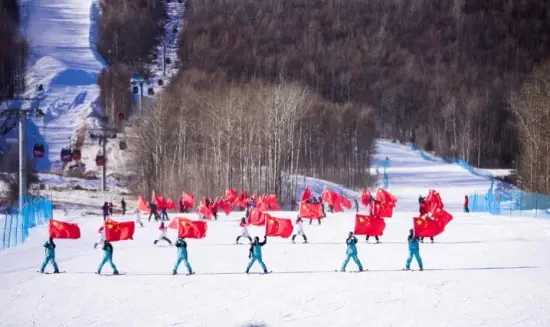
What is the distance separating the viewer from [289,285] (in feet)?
64.2

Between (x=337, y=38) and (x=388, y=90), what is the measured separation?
31.5 meters

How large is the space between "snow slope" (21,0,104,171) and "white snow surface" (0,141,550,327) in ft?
149

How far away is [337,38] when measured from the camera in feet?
492

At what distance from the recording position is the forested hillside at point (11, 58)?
276ft

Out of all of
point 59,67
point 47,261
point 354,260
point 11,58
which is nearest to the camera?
point 47,261

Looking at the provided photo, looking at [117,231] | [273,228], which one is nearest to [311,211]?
[273,228]

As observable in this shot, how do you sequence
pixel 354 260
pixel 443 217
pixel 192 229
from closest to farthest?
1. pixel 354 260
2. pixel 192 229
3. pixel 443 217

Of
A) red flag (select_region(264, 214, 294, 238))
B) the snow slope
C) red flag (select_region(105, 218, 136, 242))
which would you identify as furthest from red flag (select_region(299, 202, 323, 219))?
the snow slope

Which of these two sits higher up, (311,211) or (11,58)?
(11,58)

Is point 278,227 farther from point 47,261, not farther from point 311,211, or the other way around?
point 47,261

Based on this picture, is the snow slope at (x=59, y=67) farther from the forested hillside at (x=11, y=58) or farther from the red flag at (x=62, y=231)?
the red flag at (x=62, y=231)

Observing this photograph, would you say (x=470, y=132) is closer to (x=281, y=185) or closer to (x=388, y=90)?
(x=388, y=90)

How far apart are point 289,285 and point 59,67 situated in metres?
82.9

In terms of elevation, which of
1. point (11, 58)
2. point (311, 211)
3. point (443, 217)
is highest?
point (11, 58)
